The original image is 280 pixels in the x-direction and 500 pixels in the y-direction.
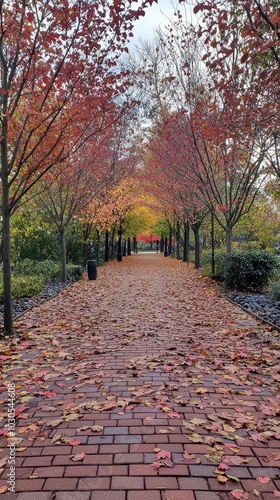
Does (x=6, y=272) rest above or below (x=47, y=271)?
Result: above

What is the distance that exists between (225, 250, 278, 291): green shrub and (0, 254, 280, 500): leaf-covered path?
4.20m

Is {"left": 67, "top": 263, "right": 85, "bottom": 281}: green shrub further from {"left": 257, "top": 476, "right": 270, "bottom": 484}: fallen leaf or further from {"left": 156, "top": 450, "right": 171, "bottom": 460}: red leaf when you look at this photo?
{"left": 257, "top": 476, "right": 270, "bottom": 484}: fallen leaf

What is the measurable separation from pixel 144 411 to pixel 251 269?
8280mm

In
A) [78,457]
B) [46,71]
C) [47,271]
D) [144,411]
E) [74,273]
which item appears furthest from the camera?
[74,273]

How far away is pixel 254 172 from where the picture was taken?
1234 centimetres

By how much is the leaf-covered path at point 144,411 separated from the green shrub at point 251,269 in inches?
165

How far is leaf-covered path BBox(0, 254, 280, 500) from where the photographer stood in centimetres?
241

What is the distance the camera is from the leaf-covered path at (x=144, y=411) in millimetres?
2414

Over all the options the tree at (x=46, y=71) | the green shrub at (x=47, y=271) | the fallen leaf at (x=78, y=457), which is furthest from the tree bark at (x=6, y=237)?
the green shrub at (x=47, y=271)

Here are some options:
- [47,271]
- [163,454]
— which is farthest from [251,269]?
[163,454]

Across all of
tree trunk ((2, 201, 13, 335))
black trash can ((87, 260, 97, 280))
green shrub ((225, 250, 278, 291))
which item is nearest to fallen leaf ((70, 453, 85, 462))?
tree trunk ((2, 201, 13, 335))

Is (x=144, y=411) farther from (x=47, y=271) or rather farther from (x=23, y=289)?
(x=47, y=271)

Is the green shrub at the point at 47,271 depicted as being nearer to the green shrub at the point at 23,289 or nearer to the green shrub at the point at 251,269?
the green shrub at the point at 23,289

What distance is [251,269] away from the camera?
35.9ft
